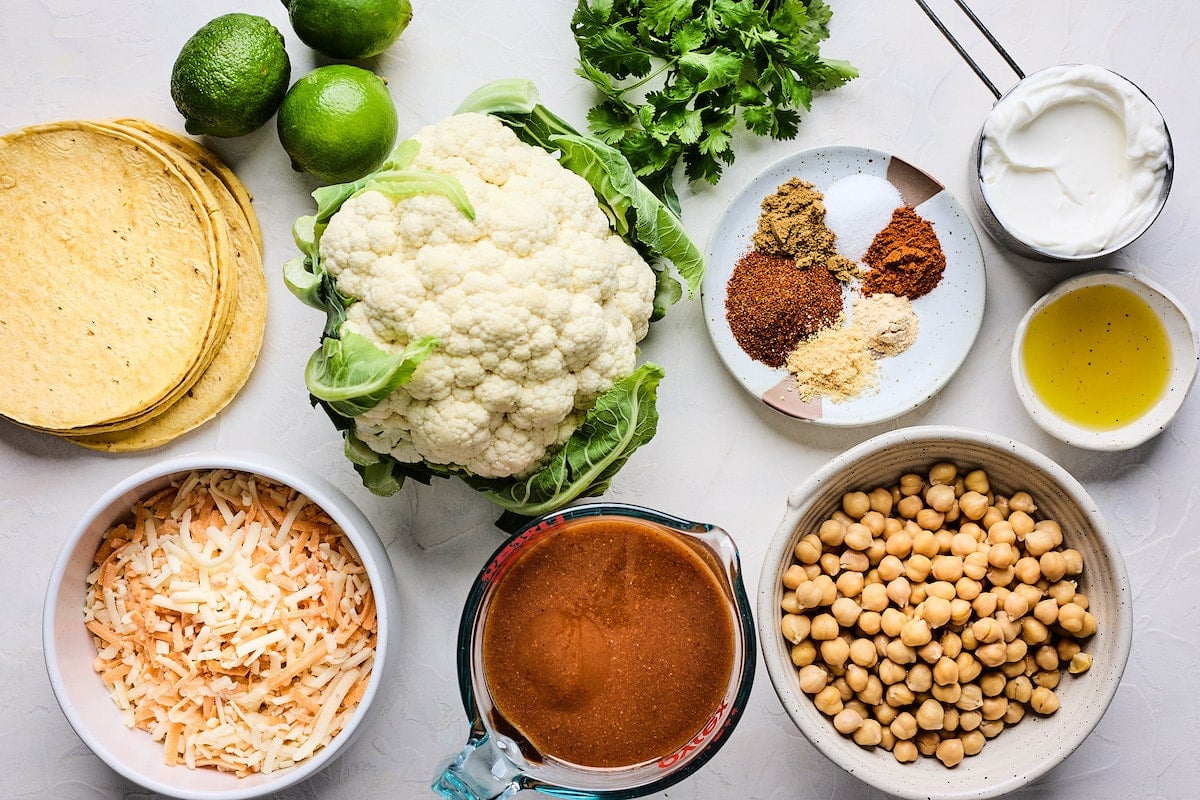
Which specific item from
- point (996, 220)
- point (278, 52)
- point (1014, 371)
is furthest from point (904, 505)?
point (278, 52)

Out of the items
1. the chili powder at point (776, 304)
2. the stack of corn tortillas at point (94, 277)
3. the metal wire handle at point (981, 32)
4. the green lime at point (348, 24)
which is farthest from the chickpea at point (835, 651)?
the green lime at point (348, 24)

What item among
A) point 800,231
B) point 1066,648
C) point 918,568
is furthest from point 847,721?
point 800,231

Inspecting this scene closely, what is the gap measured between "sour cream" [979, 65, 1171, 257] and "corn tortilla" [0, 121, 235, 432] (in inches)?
51.7

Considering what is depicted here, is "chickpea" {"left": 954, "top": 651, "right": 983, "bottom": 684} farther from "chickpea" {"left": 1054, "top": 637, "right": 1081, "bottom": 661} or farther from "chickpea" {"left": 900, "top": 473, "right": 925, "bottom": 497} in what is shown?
"chickpea" {"left": 900, "top": 473, "right": 925, "bottom": 497}

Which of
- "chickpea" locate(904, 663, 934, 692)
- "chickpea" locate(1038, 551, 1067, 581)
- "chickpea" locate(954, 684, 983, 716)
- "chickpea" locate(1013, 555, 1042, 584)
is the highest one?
"chickpea" locate(1038, 551, 1067, 581)

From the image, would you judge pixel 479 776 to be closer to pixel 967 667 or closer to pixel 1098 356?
pixel 967 667

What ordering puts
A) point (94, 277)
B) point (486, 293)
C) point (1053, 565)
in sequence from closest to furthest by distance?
point (486, 293) < point (1053, 565) < point (94, 277)

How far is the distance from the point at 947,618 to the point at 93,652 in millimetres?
1346

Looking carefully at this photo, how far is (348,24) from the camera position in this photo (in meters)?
1.42

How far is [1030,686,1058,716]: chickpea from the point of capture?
136 cm

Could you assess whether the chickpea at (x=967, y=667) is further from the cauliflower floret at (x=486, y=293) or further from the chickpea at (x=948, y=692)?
the cauliflower floret at (x=486, y=293)

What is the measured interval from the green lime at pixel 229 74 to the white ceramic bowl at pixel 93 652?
0.54m

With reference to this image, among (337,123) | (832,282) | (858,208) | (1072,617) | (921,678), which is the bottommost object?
(921,678)

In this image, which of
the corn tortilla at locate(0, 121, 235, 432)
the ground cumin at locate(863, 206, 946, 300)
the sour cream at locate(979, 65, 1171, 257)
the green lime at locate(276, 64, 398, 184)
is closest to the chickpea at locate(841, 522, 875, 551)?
the ground cumin at locate(863, 206, 946, 300)
